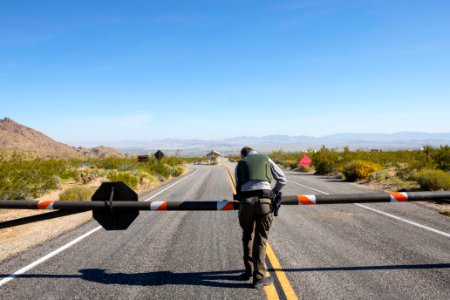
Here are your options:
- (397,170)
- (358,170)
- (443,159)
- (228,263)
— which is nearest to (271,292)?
(228,263)

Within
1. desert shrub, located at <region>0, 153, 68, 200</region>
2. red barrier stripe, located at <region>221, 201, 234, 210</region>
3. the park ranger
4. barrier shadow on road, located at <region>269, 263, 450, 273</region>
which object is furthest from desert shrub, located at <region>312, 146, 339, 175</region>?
the park ranger

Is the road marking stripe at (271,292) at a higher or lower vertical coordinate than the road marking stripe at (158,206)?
lower

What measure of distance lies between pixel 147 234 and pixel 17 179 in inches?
343

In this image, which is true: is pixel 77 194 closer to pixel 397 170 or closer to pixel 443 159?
pixel 443 159

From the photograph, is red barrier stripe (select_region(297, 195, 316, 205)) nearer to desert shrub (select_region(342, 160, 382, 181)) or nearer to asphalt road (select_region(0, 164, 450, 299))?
asphalt road (select_region(0, 164, 450, 299))

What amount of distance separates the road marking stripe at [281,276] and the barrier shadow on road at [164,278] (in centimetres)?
49

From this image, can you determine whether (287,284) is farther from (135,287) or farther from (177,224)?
(177,224)

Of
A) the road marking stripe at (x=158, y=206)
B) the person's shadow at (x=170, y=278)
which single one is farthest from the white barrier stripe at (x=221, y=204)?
the person's shadow at (x=170, y=278)

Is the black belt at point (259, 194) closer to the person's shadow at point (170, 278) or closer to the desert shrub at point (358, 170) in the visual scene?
the person's shadow at point (170, 278)

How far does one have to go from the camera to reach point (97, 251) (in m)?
6.88

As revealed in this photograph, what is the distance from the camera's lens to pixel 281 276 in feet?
17.9

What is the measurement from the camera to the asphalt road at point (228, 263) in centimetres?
489

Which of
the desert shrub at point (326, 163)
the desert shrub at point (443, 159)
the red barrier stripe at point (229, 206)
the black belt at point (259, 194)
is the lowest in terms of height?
the desert shrub at point (326, 163)

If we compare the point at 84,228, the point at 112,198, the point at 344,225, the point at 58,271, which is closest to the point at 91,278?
the point at 58,271
